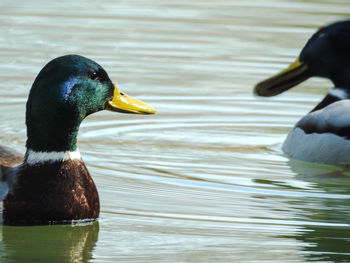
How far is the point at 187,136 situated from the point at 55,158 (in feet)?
9.75

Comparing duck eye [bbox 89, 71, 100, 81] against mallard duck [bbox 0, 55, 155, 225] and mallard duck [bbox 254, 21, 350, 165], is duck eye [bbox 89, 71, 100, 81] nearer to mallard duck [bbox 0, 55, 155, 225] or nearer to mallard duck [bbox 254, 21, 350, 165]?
mallard duck [bbox 0, 55, 155, 225]

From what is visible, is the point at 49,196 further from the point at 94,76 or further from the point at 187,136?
the point at 187,136

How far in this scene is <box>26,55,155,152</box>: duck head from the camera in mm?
6535

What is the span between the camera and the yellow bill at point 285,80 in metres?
10.0

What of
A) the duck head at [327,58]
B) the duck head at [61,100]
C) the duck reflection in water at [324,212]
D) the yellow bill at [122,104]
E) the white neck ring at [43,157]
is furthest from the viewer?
the duck head at [327,58]

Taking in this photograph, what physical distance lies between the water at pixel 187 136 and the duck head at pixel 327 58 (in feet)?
1.71

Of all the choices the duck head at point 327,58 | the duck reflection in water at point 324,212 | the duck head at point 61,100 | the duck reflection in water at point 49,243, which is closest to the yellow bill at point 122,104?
the duck head at point 61,100

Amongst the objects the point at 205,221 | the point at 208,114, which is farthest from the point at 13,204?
the point at 208,114

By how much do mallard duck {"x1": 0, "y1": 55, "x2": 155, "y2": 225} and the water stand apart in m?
0.11

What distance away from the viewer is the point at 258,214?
23.1ft

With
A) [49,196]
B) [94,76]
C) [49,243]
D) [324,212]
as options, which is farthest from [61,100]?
[324,212]

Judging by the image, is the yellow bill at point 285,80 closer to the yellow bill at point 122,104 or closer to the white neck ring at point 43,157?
the yellow bill at point 122,104

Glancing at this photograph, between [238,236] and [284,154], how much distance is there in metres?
2.70

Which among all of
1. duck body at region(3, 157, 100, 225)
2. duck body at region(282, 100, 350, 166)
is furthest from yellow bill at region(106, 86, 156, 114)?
duck body at region(282, 100, 350, 166)
